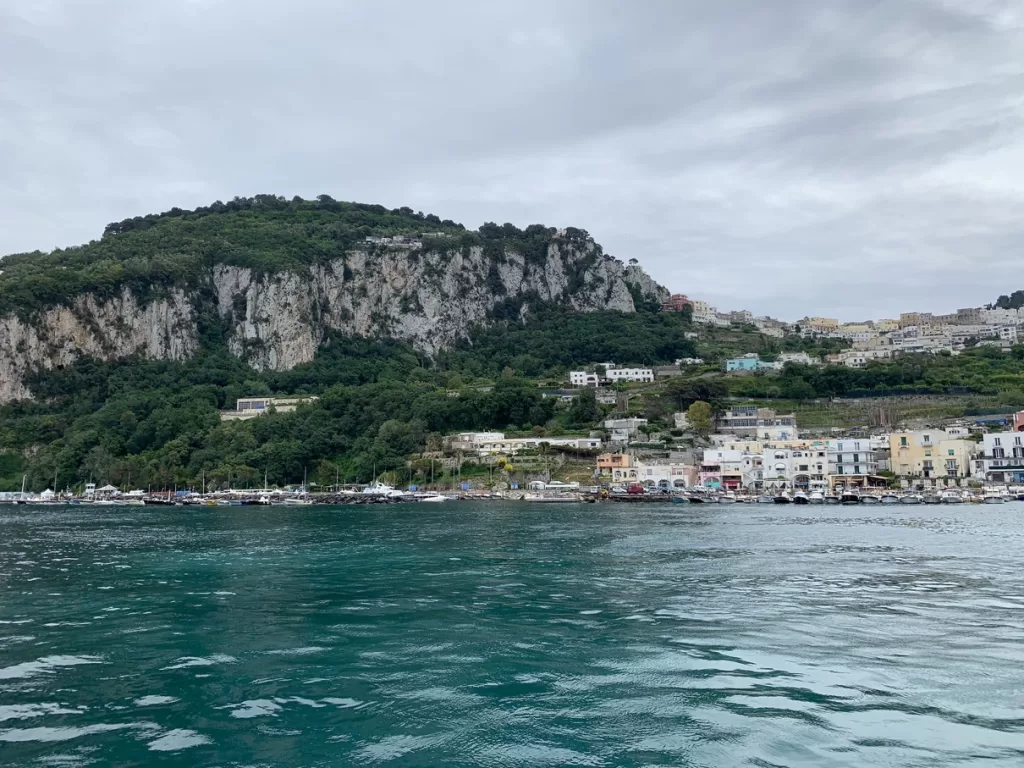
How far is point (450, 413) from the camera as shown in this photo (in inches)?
3974

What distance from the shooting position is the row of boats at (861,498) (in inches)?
2667

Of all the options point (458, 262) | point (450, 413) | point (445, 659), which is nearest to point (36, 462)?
point (450, 413)

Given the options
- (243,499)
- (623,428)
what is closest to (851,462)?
(623,428)

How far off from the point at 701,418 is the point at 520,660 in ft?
281

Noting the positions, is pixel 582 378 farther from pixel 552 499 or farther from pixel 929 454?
pixel 929 454

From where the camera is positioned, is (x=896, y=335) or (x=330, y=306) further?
(x=896, y=335)

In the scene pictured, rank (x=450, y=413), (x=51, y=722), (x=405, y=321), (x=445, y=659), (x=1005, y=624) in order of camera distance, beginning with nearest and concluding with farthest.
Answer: (x=51, y=722), (x=445, y=659), (x=1005, y=624), (x=450, y=413), (x=405, y=321)

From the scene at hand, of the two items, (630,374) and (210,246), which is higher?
(210,246)

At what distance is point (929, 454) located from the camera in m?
80.6

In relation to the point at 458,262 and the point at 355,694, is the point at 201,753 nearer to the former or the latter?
the point at 355,694

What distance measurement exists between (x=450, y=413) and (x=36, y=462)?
54.6m

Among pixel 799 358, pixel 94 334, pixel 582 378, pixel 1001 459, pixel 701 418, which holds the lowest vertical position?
pixel 1001 459

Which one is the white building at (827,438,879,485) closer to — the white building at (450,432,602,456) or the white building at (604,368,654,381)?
the white building at (450,432,602,456)

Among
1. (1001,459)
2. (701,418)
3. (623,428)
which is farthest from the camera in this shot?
(623,428)
